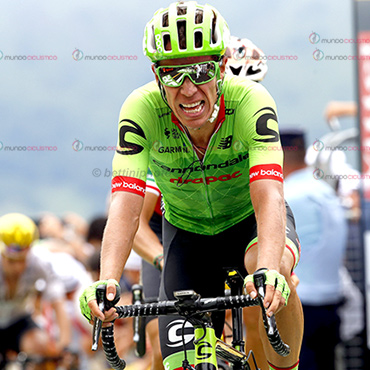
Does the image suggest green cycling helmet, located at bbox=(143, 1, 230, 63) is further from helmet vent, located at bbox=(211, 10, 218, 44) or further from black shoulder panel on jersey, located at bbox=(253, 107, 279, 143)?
black shoulder panel on jersey, located at bbox=(253, 107, 279, 143)

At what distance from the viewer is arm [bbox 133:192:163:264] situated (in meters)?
5.94

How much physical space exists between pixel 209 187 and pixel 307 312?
3334mm

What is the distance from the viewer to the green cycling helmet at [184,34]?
4207 millimetres

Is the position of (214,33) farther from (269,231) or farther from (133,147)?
(269,231)

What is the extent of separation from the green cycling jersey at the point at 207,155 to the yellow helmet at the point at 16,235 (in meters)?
4.57

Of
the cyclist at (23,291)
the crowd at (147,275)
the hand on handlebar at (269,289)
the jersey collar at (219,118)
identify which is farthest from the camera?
the cyclist at (23,291)

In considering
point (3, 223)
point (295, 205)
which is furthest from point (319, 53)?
point (3, 223)

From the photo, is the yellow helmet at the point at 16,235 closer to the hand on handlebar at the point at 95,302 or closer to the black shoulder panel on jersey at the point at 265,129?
the black shoulder panel on jersey at the point at 265,129

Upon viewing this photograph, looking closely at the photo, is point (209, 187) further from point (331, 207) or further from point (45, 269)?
point (45, 269)

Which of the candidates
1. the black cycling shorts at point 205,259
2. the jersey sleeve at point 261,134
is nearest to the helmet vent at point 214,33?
the jersey sleeve at point 261,134

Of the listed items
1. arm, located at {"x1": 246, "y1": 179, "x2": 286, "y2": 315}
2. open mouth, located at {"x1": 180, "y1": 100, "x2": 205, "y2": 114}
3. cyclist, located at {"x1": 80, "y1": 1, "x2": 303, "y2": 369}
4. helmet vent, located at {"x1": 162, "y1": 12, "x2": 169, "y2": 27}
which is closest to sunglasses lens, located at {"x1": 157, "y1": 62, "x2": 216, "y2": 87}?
cyclist, located at {"x1": 80, "y1": 1, "x2": 303, "y2": 369}

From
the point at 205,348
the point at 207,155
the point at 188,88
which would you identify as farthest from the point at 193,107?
the point at 205,348

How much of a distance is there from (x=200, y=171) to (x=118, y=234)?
723 mm

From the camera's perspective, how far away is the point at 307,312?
7715 mm
